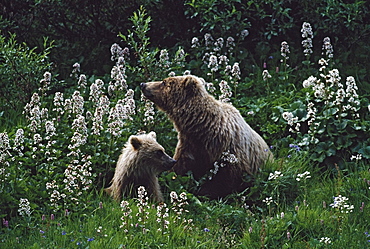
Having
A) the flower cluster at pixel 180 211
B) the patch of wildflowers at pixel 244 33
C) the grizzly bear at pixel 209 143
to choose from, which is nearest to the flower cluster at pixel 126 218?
the flower cluster at pixel 180 211

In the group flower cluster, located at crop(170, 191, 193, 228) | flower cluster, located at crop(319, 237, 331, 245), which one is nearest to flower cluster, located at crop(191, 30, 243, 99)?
flower cluster, located at crop(170, 191, 193, 228)

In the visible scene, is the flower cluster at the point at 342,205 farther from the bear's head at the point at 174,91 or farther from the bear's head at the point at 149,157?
the bear's head at the point at 174,91

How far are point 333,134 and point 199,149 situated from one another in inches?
63.6

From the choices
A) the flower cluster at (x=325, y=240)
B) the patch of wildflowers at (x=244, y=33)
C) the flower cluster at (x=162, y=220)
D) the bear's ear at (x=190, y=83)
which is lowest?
the flower cluster at (x=325, y=240)

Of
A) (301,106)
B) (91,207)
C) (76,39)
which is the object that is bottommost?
(91,207)

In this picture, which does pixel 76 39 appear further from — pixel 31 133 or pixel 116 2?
pixel 31 133

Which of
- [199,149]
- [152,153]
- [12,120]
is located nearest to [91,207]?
[152,153]

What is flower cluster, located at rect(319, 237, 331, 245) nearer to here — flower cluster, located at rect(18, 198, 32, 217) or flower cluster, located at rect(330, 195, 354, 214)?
flower cluster, located at rect(330, 195, 354, 214)

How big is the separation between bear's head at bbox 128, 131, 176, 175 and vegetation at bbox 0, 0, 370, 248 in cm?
28

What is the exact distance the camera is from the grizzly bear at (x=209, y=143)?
23.8 ft

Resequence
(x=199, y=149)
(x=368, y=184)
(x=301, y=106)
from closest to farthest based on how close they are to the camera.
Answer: (x=368, y=184), (x=199, y=149), (x=301, y=106)

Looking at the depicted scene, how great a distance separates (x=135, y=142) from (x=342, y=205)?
7.10 ft

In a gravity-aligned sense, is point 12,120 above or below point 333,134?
above

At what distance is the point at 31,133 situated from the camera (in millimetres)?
7574
